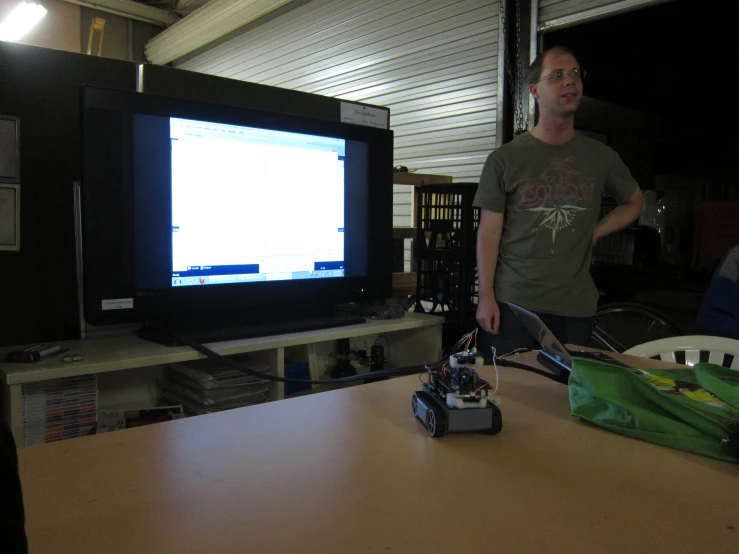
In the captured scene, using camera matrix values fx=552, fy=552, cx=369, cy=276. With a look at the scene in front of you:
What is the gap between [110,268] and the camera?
4.37ft

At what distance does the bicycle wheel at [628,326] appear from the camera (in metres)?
2.55

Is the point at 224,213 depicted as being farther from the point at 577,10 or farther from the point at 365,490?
the point at 577,10

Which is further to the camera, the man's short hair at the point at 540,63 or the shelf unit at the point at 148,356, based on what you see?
the man's short hair at the point at 540,63

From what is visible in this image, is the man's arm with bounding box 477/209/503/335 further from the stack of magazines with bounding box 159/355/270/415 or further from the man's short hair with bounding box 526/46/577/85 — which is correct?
the stack of magazines with bounding box 159/355/270/415

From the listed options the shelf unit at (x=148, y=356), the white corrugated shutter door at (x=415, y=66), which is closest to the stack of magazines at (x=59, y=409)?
the shelf unit at (x=148, y=356)

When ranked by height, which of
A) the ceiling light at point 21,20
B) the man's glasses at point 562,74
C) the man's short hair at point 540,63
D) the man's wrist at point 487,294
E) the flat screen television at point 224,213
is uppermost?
the ceiling light at point 21,20

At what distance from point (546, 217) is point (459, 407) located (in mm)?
1224

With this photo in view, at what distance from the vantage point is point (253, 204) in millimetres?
1542

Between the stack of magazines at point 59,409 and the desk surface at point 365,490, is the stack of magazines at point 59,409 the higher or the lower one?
→ the lower one

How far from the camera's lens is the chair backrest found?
56.2 inches

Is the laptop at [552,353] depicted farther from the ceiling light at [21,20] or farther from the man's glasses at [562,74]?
the ceiling light at [21,20]

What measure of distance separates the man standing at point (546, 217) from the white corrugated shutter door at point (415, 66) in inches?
44.0

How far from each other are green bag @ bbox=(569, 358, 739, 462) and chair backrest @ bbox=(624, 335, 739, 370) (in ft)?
1.81

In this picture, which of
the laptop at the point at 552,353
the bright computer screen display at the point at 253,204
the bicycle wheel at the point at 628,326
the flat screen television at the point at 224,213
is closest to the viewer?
the laptop at the point at 552,353
